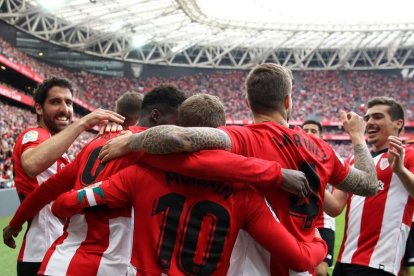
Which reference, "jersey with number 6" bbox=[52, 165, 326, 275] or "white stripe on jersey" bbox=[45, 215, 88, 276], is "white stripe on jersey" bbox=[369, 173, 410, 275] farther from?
"white stripe on jersey" bbox=[45, 215, 88, 276]

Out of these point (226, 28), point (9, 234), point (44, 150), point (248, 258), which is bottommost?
point (9, 234)

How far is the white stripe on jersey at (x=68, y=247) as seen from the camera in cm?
226

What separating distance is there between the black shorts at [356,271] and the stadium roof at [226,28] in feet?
75.8

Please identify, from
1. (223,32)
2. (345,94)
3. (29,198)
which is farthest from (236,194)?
(345,94)

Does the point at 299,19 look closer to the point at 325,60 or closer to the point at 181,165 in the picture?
the point at 325,60

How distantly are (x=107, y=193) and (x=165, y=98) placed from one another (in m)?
0.59

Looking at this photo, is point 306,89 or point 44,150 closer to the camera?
point 44,150

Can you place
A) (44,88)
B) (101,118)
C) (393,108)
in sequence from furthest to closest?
(393,108) < (44,88) < (101,118)

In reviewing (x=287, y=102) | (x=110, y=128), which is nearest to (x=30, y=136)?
(x=110, y=128)

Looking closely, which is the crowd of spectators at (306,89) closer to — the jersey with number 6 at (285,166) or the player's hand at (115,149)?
the player's hand at (115,149)

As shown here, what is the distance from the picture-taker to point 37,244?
2.83 metres

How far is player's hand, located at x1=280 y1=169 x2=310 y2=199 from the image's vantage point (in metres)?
1.98

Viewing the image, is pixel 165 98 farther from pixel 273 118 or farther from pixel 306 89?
pixel 306 89

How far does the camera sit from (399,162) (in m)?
2.94
